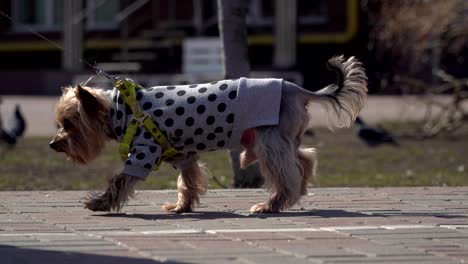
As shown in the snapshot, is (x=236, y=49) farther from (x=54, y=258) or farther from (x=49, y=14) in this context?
(x=49, y=14)

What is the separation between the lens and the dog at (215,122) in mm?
7641

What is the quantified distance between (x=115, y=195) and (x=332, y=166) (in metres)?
5.89

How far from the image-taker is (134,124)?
766cm

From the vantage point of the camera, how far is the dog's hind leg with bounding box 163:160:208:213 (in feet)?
26.3

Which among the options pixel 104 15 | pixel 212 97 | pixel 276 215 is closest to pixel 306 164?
pixel 276 215

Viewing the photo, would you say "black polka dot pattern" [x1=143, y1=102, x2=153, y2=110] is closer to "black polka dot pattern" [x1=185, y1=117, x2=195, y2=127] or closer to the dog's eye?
"black polka dot pattern" [x1=185, y1=117, x2=195, y2=127]

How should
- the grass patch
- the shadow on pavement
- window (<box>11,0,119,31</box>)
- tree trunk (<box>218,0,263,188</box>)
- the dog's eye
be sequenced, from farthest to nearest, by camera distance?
1. window (<box>11,0,119,31</box>)
2. the grass patch
3. tree trunk (<box>218,0,263,188</box>)
4. the dog's eye
5. the shadow on pavement

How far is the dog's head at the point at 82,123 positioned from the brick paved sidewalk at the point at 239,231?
0.44m

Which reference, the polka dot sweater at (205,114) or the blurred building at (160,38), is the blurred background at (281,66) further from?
the polka dot sweater at (205,114)

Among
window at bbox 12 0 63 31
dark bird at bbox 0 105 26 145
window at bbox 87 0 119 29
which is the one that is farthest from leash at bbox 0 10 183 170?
window at bbox 12 0 63 31

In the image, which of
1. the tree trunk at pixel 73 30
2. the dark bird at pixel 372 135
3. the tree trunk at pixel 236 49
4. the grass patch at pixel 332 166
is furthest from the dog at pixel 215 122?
the tree trunk at pixel 73 30

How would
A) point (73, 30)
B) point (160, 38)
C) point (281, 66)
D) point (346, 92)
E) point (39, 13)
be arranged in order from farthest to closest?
point (39, 13)
point (73, 30)
point (160, 38)
point (281, 66)
point (346, 92)

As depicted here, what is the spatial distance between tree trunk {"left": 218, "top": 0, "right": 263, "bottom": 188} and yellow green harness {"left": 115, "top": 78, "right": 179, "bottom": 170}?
102 inches

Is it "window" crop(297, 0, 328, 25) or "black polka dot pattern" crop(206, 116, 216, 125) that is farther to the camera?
"window" crop(297, 0, 328, 25)
